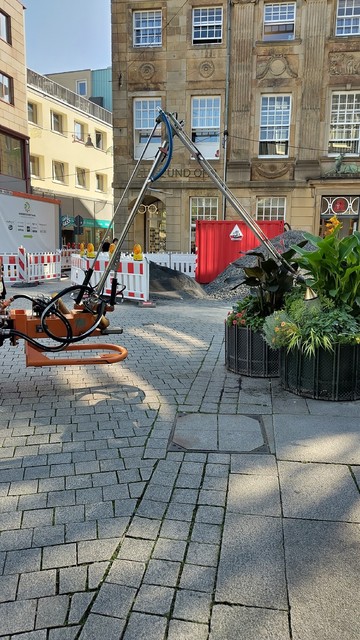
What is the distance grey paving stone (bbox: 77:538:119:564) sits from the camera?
2.36m

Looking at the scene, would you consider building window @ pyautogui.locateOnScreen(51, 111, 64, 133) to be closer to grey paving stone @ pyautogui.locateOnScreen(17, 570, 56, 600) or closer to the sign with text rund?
the sign with text rund

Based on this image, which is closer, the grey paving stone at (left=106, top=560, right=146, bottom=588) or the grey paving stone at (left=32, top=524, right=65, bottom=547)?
the grey paving stone at (left=106, top=560, right=146, bottom=588)

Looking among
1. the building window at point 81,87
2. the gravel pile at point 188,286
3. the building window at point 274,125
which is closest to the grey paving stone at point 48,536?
the gravel pile at point 188,286

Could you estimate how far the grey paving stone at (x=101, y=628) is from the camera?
1.89m

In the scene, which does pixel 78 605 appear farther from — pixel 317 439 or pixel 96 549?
pixel 317 439

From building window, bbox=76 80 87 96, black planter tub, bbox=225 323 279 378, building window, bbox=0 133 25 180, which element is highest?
building window, bbox=76 80 87 96

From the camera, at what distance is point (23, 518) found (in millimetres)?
2709

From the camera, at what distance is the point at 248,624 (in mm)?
1960

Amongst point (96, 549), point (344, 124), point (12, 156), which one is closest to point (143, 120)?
point (12, 156)

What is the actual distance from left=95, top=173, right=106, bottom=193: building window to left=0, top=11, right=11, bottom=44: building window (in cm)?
1388

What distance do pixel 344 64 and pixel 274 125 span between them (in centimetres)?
381

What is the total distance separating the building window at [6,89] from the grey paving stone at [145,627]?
27955mm

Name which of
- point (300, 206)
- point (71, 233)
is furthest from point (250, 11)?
point (71, 233)

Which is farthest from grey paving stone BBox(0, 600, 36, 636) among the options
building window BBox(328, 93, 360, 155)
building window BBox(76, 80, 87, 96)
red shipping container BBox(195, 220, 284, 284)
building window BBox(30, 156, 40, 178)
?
building window BBox(76, 80, 87, 96)
